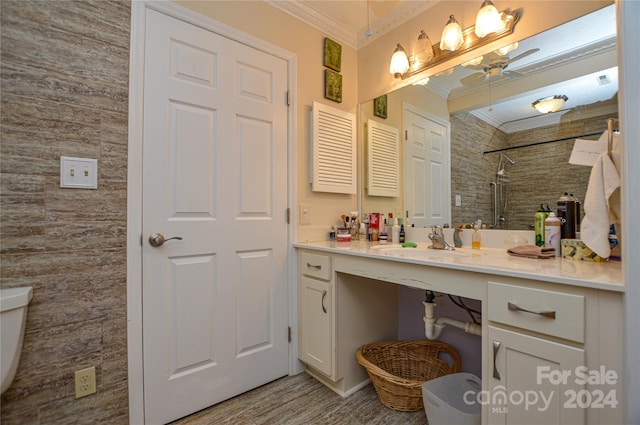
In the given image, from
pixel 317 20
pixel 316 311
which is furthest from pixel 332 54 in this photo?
pixel 316 311

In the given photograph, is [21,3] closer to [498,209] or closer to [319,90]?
[319,90]

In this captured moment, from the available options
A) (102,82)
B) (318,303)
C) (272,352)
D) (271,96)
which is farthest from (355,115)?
(272,352)

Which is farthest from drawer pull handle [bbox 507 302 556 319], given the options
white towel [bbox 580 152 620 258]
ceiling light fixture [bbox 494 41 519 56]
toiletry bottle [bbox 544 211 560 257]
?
ceiling light fixture [bbox 494 41 519 56]

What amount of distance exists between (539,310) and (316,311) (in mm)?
1164

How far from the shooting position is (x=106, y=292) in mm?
1337

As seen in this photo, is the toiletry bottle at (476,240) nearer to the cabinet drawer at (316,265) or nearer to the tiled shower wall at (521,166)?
the tiled shower wall at (521,166)

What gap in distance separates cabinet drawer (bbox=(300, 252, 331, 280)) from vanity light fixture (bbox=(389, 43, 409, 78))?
1.40 metres

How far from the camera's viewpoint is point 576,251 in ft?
4.11

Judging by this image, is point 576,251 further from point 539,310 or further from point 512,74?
point 512,74

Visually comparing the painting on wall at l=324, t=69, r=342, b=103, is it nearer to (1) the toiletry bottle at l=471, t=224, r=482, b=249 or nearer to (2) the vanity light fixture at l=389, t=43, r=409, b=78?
(2) the vanity light fixture at l=389, t=43, r=409, b=78

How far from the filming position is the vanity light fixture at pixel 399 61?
2.03 m

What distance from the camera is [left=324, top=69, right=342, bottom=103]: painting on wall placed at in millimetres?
2178

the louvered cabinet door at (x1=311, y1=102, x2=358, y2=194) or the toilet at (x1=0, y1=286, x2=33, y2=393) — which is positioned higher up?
the louvered cabinet door at (x1=311, y1=102, x2=358, y2=194)

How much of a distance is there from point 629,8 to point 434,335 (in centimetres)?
147
